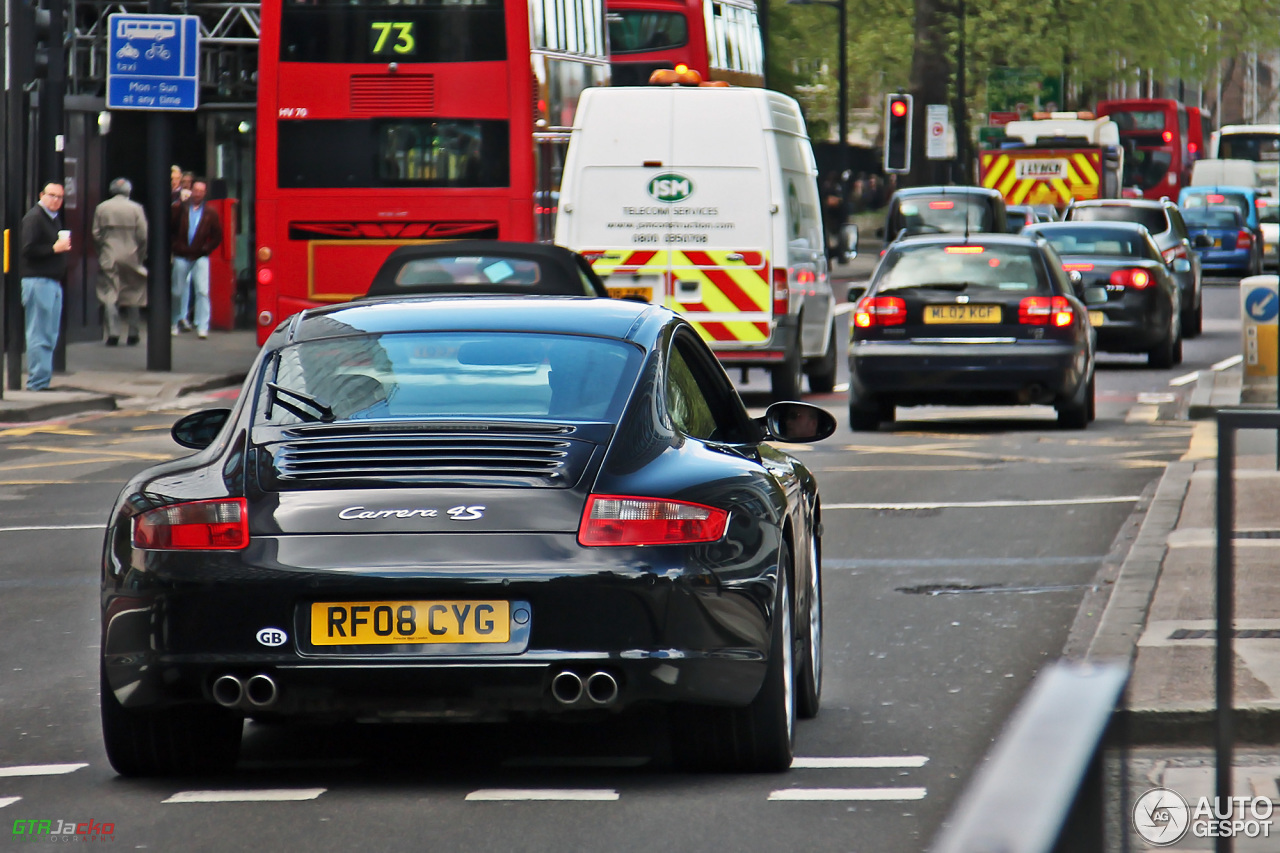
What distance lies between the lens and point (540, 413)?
6004 mm

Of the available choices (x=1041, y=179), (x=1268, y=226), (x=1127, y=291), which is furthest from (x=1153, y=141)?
(x=1127, y=291)

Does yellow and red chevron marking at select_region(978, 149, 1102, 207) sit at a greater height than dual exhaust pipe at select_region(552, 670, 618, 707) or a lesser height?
greater

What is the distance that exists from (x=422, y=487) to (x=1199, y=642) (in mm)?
2889

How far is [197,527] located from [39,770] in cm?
97

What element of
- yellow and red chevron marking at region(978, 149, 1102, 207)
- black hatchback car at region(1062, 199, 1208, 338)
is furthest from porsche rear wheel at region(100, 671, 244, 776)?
yellow and red chevron marking at region(978, 149, 1102, 207)

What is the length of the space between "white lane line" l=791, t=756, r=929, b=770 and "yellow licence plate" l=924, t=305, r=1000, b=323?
11122 millimetres

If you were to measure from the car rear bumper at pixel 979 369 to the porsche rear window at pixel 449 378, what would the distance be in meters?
10.9

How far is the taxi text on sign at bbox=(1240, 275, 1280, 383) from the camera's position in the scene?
1786 centimetres

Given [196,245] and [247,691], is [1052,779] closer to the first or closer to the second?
[247,691]

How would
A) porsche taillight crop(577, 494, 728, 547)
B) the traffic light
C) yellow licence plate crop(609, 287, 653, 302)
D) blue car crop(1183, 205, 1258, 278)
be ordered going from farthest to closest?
blue car crop(1183, 205, 1258, 278) < the traffic light < yellow licence plate crop(609, 287, 653, 302) < porsche taillight crop(577, 494, 728, 547)

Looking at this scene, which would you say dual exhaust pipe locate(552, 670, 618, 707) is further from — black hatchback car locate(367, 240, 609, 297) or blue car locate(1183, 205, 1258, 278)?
blue car locate(1183, 205, 1258, 278)

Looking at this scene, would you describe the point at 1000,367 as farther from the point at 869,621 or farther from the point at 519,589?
the point at 519,589

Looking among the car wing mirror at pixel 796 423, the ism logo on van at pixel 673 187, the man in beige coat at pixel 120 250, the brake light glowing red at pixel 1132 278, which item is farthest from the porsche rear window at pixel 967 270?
the man in beige coat at pixel 120 250

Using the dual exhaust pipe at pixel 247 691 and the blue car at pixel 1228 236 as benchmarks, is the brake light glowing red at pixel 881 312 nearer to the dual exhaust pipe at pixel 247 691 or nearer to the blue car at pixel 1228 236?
the dual exhaust pipe at pixel 247 691
